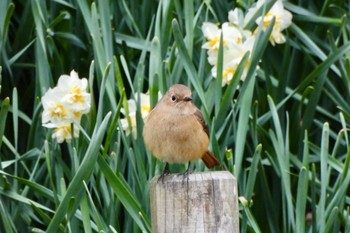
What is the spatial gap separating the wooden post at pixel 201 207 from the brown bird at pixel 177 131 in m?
0.75

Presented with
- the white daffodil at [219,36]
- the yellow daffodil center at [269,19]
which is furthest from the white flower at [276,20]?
the white daffodil at [219,36]

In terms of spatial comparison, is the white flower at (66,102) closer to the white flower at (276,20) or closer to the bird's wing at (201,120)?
the bird's wing at (201,120)

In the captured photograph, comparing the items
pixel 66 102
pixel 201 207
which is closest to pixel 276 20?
pixel 66 102

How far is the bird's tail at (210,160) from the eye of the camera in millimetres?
2979

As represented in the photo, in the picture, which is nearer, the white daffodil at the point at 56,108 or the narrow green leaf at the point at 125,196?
the narrow green leaf at the point at 125,196

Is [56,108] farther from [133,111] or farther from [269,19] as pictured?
[269,19]

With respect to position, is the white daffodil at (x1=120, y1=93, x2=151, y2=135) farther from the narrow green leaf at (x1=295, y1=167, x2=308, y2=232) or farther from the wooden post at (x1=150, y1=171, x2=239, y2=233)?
the wooden post at (x1=150, y1=171, x2=239, y2=233)

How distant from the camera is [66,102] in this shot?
308 cm

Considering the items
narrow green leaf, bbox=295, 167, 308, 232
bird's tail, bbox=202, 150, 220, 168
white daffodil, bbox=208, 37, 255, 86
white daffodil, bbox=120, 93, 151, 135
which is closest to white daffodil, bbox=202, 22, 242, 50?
white daffodil, bbox=208, 37, 255, 86

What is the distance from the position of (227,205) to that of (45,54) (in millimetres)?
1664

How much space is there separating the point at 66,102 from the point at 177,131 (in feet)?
1.29

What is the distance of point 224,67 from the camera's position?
3275mm

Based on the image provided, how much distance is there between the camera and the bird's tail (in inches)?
117

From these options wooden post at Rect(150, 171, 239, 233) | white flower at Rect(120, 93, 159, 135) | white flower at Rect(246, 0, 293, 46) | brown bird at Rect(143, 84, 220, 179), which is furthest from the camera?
white flower at Rect(246, 0, 293, 46)
